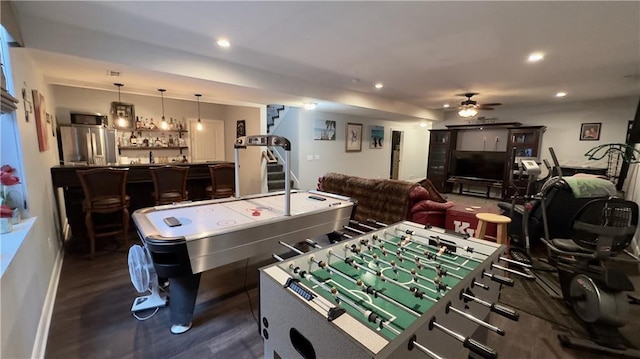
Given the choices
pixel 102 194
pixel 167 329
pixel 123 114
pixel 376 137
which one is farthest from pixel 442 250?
pixel 123 114

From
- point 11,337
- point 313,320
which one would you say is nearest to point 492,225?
point 313,320

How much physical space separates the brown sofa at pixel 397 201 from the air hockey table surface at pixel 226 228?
0.86 m

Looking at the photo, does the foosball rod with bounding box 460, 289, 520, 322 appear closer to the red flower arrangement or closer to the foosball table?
the foosball table

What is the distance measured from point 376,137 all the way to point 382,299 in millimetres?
7206

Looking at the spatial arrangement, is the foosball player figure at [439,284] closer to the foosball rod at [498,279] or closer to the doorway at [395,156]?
the foosball rod at [498,279]

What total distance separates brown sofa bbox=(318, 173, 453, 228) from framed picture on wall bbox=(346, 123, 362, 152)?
3.24m

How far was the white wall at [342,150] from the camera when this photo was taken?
20.5ft

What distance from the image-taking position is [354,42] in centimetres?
283

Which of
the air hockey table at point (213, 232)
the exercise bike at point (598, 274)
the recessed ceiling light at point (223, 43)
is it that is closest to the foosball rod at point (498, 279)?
the exercise bike at point (598, 274)

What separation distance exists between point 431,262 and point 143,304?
238cm

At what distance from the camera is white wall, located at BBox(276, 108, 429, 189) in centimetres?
626

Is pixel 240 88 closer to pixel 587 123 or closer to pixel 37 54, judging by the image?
pixel 37 54

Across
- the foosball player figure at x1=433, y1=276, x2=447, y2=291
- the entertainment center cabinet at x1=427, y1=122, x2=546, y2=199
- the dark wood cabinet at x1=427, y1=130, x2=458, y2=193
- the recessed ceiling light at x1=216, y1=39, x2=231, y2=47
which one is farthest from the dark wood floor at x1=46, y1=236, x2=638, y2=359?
the dark wood cabinet at x1=427, y1=130, x2=458, y2=193

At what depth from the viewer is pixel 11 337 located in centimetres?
134
